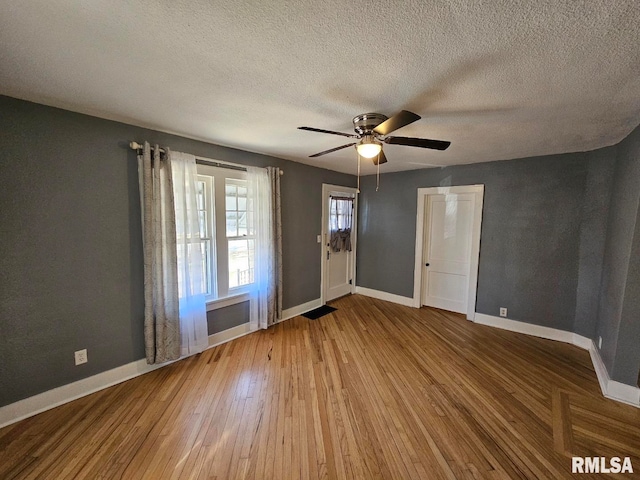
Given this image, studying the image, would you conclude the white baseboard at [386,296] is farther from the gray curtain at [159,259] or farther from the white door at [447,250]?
the gray curtain at [159,259]

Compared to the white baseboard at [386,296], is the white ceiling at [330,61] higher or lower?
higher

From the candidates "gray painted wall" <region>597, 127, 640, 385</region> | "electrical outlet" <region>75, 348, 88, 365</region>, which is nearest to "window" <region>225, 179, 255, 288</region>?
"electrical outlet" <region>75, 348, 88, 365</region>

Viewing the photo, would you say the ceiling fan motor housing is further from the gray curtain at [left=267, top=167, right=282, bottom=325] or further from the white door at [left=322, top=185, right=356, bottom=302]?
the white door at [left=322, top=185, right=356, bottom=302]

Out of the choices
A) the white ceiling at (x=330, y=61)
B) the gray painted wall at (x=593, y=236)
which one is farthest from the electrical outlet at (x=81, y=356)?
the gray painted wall at (x=593, y=236)

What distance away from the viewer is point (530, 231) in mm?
3418

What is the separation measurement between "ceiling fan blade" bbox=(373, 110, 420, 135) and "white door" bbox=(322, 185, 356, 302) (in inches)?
103

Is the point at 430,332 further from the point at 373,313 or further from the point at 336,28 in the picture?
the point at 336,28

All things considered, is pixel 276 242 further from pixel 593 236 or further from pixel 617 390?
pixel 593 236

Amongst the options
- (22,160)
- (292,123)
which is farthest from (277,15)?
(22,160)

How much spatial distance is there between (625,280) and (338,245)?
3.46 metres

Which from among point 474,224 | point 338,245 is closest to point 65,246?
point 338,245

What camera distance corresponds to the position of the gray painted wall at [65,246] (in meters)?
1.87

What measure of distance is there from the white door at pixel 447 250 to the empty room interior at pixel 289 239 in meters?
0.25

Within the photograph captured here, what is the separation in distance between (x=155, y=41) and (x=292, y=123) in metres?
1.19
